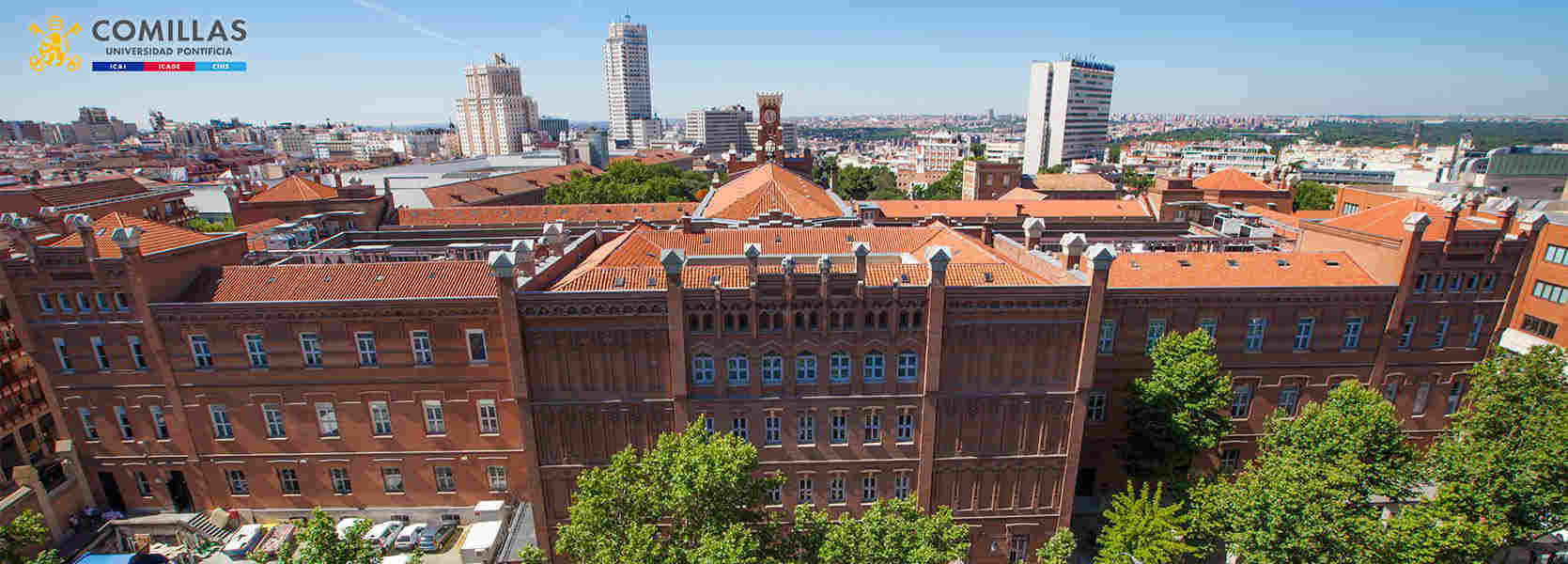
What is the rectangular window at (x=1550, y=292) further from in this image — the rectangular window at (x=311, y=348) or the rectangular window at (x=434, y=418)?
the rectangular window at (x=311, y=348)

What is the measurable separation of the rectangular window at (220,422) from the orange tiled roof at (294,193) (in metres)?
30.6

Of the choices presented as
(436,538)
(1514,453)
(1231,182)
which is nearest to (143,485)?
(436,538)

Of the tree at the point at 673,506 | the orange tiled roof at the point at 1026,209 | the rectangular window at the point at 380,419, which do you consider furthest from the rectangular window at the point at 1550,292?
the rectangular window at the point at 380,419

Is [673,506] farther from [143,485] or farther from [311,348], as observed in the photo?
[143,485]

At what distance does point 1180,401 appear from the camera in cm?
3375

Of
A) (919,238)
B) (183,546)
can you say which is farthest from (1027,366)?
(183,546)

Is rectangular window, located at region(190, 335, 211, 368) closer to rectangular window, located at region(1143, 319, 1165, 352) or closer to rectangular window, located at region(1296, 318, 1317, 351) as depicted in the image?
rectangular window, located at region(1143, 319, 1165, 352)

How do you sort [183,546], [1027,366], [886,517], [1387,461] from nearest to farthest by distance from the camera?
[886,517] → [1387,461] → [1027,366] → [183,546]

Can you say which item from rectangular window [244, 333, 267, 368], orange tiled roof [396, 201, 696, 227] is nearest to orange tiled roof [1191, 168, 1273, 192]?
orange tiled roof [396, 201, 696, 227]

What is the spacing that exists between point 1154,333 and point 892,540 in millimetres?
21349

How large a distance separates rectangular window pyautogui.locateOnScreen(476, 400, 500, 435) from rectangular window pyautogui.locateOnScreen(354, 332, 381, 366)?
5.69m

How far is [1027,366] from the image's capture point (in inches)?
1268

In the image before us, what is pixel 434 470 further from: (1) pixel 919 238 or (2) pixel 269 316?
(1) pixel 919 238

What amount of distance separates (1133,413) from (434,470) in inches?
1513
